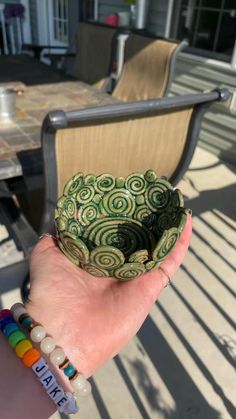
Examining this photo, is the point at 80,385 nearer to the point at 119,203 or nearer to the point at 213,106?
the point at 119,203

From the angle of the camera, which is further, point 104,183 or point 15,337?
point 104,183

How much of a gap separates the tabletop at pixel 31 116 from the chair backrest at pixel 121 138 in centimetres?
25

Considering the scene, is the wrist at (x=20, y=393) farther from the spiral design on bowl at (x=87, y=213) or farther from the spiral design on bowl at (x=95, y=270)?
the spiral design on bowl at (x=87, y=213)

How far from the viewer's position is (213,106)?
4016mm

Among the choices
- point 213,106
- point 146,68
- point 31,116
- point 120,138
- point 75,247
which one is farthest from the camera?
point 213,106

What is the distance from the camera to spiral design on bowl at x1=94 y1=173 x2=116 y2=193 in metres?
1.28

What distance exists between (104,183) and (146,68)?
2102 mm

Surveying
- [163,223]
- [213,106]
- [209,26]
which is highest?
[209,26]

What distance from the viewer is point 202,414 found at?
155 centimetres

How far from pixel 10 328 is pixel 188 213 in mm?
658

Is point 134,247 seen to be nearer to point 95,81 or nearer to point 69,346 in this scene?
point 69,346

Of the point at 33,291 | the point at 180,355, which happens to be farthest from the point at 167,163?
the point at 33,291

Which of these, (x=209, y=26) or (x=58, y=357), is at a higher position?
(x=209, y=26)

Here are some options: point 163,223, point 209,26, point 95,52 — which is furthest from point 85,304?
point 209,26
